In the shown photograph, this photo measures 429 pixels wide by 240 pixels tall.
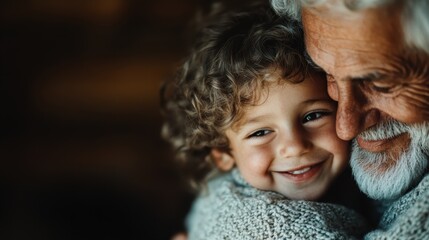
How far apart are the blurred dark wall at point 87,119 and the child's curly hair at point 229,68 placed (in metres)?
0.83

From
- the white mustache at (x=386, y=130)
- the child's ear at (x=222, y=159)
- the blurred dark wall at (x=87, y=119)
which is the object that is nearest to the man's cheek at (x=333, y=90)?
the white mustache at (x=386, y=130)

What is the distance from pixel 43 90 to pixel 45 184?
46 cm

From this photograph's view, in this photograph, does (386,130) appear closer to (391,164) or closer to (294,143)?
(391,164)

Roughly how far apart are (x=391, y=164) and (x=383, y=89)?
232mm

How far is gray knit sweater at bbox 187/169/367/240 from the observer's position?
1243 millimetres

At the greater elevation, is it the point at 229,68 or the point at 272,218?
the point at 229,68

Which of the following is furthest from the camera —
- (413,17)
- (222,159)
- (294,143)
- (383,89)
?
(222,159)

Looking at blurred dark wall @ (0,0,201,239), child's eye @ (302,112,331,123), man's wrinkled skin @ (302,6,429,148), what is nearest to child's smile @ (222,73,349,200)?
child's eye @ (302,112,331,123)

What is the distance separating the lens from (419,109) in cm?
116

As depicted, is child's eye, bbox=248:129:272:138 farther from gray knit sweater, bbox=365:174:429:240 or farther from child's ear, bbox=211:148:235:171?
gray knit sweater, bbox=365:174:429:240

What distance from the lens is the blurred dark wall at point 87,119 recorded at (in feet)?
8.14

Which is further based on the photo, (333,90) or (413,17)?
(333,90)

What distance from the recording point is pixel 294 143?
138 centimetres

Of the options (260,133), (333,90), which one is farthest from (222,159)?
(333,90)
